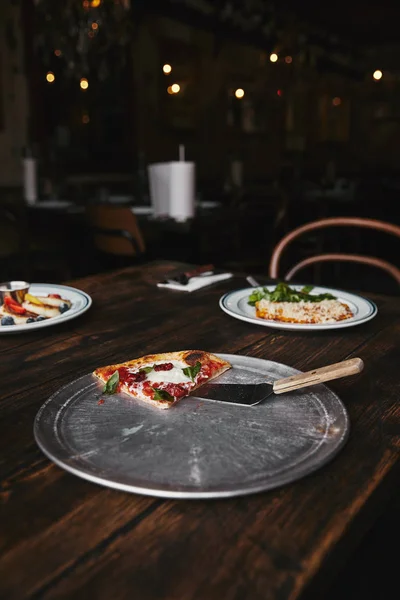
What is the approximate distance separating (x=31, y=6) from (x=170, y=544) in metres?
4.43

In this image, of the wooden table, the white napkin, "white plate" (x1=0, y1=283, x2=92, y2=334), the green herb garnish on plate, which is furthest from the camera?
the white napkin

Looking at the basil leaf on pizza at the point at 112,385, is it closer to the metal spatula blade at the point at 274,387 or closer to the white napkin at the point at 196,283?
the metal spatula blade at the point at 274,387

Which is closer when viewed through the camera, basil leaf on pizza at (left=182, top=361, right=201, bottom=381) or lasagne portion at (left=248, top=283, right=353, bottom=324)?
basil leaf on pizza at (left=182, top=361, right=201, bottom=381)

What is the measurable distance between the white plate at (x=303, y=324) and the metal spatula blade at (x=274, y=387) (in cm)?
33

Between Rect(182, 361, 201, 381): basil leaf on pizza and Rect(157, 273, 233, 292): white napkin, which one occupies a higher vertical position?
Rect(182, 361, 201, 381): basil leaf on pizza

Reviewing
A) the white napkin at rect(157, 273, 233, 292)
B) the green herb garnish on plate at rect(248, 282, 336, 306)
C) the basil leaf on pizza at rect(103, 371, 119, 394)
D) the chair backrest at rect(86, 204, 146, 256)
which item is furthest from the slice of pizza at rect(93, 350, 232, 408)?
the chair backrest at rect(86, 204, 146, 256)

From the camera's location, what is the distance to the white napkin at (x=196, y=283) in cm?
146

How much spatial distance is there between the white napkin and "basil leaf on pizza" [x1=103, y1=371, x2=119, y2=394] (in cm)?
69

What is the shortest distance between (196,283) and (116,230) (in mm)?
1436

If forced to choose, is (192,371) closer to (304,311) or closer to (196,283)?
(304,311)

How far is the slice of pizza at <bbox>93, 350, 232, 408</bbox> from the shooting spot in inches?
29.3

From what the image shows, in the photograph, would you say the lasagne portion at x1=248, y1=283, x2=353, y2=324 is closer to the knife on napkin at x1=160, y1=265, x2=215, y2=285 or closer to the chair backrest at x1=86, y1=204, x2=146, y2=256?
the knife on napkin at x1=160, y1=265, x2=215, y2=285

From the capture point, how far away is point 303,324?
1106 millimetres

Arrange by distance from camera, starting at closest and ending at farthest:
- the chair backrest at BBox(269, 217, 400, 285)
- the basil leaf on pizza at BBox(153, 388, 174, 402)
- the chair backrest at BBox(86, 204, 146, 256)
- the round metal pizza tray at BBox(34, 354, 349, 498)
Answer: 1. the round metal pizza tray at BBox(34, 354, 349, 498)
2. the basil leaf on pizza at BBox(153, 388, 174, 402)
3. the chair backrest at BBox(269, 217, 400, 285)
4. the chair backrest at BBox(86, 204, 146, 256)
